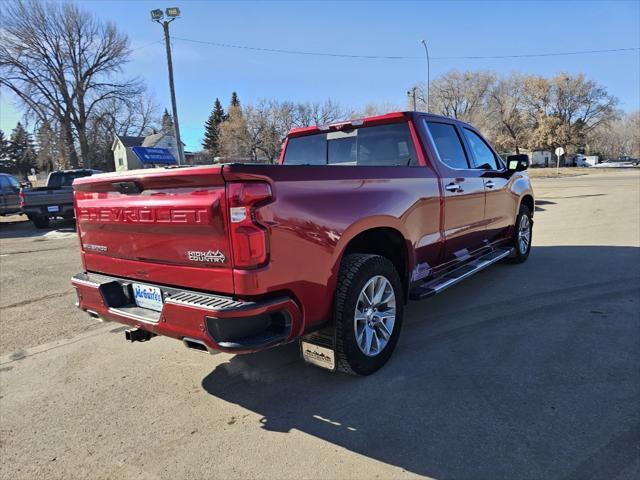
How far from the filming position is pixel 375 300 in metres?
3.35

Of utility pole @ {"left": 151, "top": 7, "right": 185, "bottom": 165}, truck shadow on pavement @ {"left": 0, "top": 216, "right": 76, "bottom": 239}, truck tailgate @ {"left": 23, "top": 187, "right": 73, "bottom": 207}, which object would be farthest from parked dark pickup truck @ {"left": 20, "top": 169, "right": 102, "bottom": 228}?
utility pole @ {"left": 151, "top": 7, "right": 185, "bottom": 165}

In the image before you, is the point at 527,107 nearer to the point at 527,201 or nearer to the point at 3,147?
the point at 527,201

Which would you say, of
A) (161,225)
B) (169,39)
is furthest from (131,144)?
(161,225)

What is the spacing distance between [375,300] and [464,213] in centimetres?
188

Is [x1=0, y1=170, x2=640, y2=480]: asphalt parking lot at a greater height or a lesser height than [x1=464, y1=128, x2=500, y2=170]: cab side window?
lesser

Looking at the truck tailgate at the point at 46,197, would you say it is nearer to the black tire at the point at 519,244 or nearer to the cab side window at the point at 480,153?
the cab side window at the point at 480,153

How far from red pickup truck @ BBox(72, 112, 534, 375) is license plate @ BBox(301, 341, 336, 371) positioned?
10 millimetres

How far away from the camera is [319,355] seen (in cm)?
310

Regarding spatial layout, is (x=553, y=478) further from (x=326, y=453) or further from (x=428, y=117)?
(x=428, y=117)

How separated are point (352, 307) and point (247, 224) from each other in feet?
3.42

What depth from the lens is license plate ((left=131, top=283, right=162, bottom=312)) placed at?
2889 millimetres

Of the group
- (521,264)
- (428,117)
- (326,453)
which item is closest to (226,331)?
(326,453)

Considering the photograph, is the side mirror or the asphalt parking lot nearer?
the asphalt parking lot

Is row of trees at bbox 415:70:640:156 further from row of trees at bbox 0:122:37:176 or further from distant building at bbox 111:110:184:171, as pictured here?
row of trees at bbox 0:122:37:176
